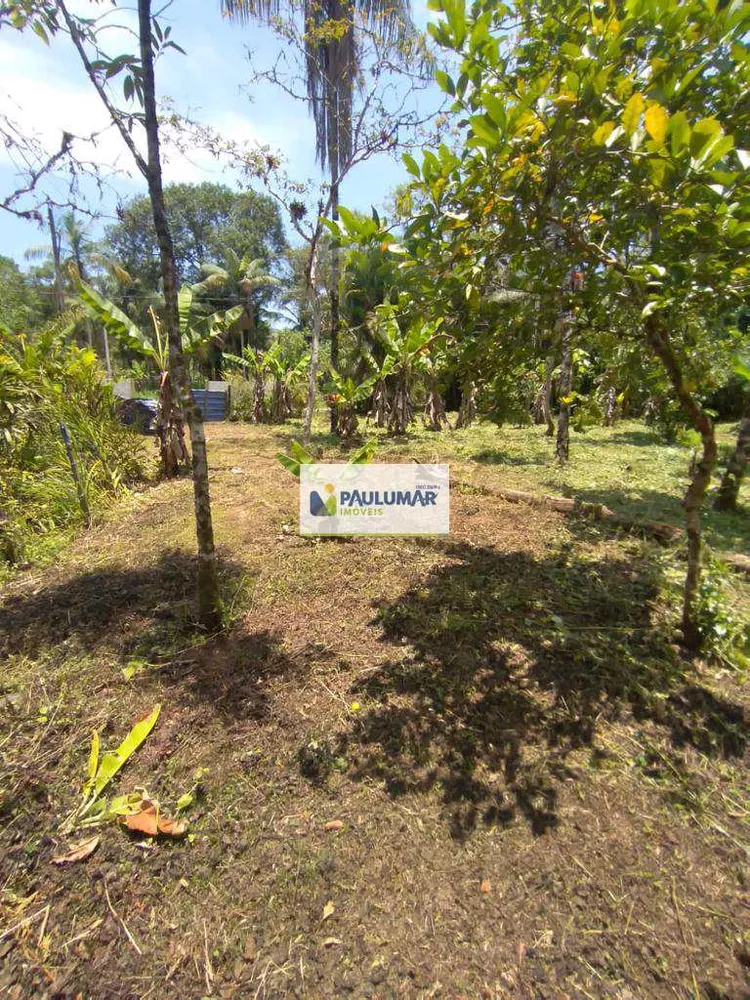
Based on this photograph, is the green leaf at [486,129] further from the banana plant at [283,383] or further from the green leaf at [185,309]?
the banana plant at [283,383]

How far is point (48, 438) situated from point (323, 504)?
3.58m

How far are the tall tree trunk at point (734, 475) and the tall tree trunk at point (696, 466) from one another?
3713 mm

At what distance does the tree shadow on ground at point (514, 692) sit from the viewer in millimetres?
2211

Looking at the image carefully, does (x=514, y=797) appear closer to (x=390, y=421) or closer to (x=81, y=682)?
(x=81, y=682)

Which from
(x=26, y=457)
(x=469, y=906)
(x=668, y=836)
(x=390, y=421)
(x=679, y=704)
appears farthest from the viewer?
(x=390, y=421)

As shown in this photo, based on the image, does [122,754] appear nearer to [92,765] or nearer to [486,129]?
[92,765]

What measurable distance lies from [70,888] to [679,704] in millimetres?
3192

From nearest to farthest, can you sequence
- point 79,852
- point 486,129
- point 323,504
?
1. point 486,129
2. point 79,852
3. point 323,504

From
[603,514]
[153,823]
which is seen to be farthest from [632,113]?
[603,514]

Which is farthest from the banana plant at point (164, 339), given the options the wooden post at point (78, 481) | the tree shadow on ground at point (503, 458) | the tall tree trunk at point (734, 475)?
the tall tree trunk at point (734, 475)

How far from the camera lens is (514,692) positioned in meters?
2.74

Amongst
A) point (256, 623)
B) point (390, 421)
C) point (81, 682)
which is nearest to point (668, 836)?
point (256, 623)

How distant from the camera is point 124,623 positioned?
132 inches

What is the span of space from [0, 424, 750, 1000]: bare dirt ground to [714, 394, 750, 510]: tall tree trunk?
3.30 metres
